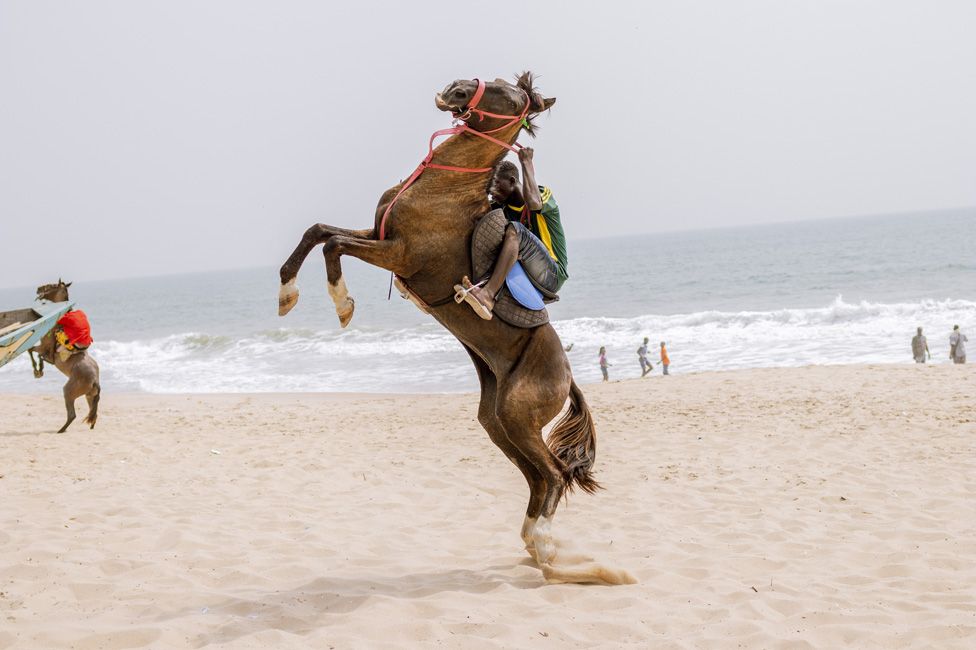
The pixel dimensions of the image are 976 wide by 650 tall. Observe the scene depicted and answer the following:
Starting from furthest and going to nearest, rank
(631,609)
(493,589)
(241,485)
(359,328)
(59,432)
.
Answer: (359,328), (59,432), (241,485), (493,589), (631,609)

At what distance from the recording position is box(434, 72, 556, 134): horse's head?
399 cm

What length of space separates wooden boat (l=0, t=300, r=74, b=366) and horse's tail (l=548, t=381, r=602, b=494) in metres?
6.21

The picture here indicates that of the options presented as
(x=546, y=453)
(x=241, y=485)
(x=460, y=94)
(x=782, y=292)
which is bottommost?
(x=782, y=292)

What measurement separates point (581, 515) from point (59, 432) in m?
8.60

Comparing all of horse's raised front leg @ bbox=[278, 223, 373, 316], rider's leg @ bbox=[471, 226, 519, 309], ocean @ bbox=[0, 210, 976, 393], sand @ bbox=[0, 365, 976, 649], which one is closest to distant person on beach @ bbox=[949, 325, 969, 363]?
ocean @ bbox=[0, 210, 976, 393]

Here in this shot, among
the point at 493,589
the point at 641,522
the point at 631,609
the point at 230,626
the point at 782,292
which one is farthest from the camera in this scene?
the point at 782,292

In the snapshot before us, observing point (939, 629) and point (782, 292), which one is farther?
point (782, 292)

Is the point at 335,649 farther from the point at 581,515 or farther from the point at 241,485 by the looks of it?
the point at 241,485

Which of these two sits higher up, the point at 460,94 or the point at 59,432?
the point at 460,94

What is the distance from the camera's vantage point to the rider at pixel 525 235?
4254 mm

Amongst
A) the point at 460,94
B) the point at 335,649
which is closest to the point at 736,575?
the point at 335,649

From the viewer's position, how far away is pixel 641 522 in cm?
625

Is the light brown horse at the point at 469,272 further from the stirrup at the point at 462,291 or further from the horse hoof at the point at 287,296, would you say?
the stirrup at the point at 462,291

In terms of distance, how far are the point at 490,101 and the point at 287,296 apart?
138cm
